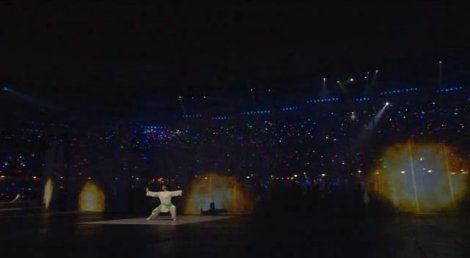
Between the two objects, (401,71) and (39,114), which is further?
(39,114)

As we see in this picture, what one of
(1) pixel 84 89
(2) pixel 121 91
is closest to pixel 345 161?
(2) pixel 121 91

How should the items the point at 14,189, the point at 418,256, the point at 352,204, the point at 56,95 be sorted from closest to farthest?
the point at 418,256 → the point at 352,204 → the point at 56,95 → the point at 14,189

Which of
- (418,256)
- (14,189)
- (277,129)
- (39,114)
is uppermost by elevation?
(39,114)

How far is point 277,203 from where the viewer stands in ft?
62.1

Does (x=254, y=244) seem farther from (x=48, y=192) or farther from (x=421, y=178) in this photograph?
(x=48, y=192)

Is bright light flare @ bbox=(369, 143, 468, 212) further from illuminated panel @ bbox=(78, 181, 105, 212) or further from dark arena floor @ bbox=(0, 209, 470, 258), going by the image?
illuminated panel @ bbox=(78, 181, 105, 212)

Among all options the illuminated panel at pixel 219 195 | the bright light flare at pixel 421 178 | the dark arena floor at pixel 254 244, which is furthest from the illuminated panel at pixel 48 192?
the bright light flare at pixel 421 178

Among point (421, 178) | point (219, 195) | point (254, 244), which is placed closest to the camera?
point (254, 244)

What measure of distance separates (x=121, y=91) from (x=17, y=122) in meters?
6.94

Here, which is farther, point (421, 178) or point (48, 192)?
point (48, 192)

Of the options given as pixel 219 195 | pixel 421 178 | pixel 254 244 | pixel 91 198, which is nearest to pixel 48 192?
pixel 91 198

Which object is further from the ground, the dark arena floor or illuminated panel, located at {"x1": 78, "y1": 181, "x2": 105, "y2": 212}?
illuminated panel, located at {"x1": 78, "y1": 181, "x2": 105, "y2": 212}

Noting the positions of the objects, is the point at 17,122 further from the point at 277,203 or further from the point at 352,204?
the point at 352,204

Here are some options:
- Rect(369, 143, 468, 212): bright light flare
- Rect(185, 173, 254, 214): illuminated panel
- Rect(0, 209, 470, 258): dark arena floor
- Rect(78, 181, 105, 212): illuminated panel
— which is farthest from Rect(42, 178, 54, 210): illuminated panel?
Rect(369, 143, 468, 212): bright light flare
